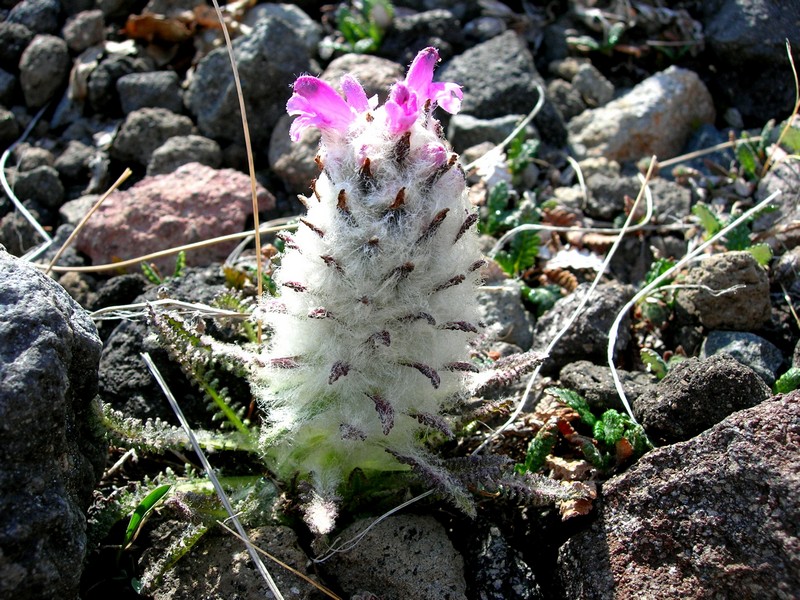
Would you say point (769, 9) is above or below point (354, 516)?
above

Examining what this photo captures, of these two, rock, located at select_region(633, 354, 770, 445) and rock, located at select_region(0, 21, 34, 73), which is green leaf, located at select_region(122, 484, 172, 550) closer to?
rock, located at select_region(633, 354, 770, 445)

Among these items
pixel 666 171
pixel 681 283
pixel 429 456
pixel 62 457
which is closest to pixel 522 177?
pixel 666 171

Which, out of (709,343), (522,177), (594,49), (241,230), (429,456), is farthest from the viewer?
(594,49)

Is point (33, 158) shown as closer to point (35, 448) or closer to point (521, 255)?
point (35, 448)

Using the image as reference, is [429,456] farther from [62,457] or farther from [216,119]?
[216,119]

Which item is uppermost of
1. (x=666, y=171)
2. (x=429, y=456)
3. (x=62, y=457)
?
(x=62, y=457)

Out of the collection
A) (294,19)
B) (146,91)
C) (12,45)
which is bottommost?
(146,91)

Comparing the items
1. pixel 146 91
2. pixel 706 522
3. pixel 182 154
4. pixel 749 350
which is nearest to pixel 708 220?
pixel 749 350
